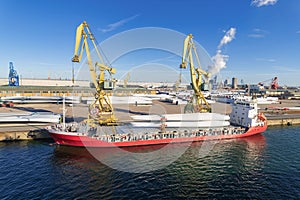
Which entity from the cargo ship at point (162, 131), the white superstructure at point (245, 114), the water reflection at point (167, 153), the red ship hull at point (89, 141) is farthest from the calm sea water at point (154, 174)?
the white superstructure at point (245, 114)

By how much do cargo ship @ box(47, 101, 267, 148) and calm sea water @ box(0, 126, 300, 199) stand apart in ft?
5.99

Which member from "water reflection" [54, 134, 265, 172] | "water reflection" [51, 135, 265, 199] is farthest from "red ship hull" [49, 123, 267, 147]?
"water reflection" [51, 135, 265, 199]

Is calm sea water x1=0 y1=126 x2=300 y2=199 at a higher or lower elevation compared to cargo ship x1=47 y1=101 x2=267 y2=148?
lower

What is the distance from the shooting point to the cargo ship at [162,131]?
1033 inches

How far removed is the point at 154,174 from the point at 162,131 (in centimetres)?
1097

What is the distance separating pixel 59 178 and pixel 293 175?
86.2 feet

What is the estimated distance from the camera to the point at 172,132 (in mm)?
29688

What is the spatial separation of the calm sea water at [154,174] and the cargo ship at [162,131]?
1825 mm

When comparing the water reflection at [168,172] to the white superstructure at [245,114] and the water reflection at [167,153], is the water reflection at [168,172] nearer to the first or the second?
the water reflection at [167,153]

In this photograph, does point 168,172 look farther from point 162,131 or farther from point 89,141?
point 89,141

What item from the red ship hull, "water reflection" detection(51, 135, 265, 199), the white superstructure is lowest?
"water reflection" detection(51, 135, 265, 199)

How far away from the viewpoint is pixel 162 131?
1166 inches

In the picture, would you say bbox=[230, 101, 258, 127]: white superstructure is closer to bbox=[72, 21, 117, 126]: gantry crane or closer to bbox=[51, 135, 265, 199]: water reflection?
bbox=[51, 135, 265, 199]: water reflection

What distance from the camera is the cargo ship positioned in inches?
1033
